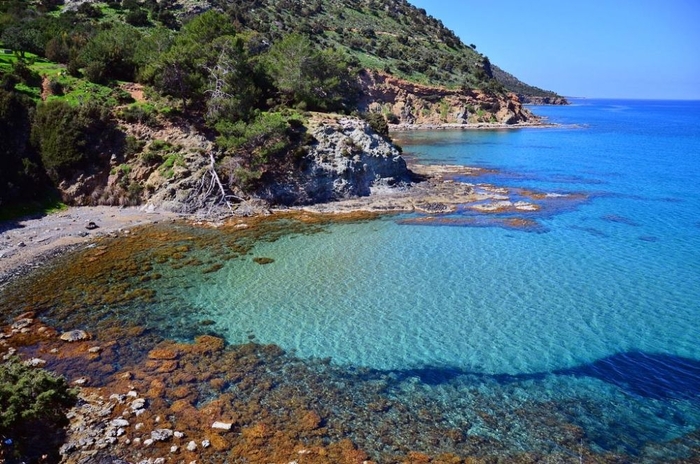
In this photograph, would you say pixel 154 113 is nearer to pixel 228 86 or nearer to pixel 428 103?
pixel 228 86

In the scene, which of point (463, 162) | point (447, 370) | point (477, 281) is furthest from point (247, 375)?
point (463, 162)

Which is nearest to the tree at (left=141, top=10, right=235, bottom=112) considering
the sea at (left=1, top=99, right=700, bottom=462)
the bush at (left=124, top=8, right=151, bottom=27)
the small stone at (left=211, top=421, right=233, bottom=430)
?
the sea at (left=1, top=99, right=700, bottom=462)

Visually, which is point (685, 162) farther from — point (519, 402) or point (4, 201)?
point (4, 201)

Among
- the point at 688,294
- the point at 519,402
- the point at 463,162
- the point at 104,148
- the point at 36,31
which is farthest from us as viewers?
the point at 463,162

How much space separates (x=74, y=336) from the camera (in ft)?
57.3

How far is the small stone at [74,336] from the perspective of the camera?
1730cm

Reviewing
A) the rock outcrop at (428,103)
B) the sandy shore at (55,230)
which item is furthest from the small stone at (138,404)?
the rock outcrop at (428,103)

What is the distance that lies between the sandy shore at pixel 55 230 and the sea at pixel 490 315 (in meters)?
3.27

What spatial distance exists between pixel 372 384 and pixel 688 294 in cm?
1664

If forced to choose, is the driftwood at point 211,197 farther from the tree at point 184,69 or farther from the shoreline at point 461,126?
the shoreline at point 461,126

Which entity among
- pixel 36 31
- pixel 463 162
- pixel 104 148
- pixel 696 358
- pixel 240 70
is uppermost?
pixel 36 31

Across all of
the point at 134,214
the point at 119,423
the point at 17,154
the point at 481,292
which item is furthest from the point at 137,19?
the point at 119,423

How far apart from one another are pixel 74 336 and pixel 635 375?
20.5 meters

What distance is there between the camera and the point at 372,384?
601 inches
